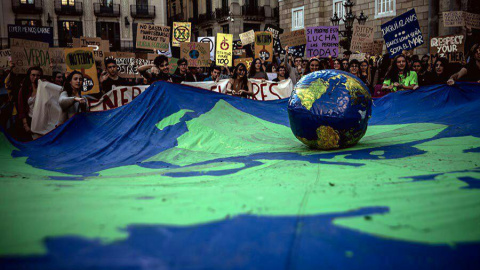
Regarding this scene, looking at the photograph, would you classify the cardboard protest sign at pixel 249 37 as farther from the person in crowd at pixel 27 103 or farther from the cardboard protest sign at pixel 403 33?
the person in crowd at pixel 27 103

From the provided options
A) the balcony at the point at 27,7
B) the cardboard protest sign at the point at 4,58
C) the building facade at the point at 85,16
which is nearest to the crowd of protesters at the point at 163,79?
the cardboard protest sign at the point at 4,58

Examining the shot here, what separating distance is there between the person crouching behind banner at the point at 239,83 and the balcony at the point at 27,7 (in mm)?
33681

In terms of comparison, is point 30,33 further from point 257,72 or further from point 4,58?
point 257,72

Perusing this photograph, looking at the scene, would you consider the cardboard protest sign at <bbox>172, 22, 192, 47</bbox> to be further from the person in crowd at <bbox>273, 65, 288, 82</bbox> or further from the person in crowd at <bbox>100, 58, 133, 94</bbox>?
the person in crowd at <bbox>100, 58, 133, 94</bbox>

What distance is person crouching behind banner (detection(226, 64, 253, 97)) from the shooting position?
7777 millimetres

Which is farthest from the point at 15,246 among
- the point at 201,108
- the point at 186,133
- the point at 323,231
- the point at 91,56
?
the point at 91,56

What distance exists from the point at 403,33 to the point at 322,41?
7.20 feet

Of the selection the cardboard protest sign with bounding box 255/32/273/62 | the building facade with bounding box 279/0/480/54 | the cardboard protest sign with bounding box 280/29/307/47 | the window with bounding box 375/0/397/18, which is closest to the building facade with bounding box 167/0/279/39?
the building facade with bounding box 279/0/480/54

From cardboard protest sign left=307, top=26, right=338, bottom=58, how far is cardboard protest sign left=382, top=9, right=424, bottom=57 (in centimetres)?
142

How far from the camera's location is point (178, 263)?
5.66 ft

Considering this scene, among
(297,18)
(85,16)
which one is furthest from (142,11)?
(297,18)

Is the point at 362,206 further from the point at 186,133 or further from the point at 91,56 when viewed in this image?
the point at 91,56

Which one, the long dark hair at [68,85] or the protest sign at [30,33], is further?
the protest sign at [30,33]

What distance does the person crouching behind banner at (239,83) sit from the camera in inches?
306
